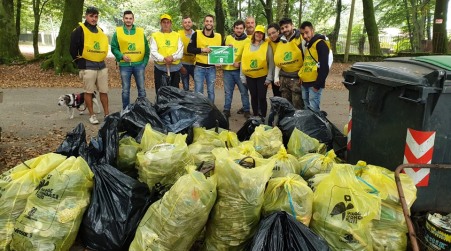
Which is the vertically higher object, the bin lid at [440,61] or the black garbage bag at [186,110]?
the bin lid at [440,61]

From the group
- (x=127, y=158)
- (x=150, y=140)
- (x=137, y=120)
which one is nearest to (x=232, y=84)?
(x=137, y=120)

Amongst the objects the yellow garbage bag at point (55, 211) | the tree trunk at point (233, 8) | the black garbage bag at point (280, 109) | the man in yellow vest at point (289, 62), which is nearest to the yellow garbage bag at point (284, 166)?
the black garbage bag at point (280, 109)

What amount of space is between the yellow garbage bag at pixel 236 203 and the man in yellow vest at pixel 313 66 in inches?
105

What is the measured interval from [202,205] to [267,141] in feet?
5.38

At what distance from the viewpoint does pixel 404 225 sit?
263 cm

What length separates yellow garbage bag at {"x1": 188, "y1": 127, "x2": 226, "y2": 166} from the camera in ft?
11.6

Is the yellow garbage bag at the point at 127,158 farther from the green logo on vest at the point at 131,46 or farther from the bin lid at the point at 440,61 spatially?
the green logo on vest at the point at 131,46

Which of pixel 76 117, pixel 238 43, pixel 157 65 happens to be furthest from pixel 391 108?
pixel 76 117

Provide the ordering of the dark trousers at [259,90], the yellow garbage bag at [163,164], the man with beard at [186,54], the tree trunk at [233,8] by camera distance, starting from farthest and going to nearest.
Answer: the tree trunk at [233,8] → the man with beard at [186,54] → the dark trousers at [259,90] → the yellow garbage bag at [163,164]

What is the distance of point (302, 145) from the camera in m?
3.98

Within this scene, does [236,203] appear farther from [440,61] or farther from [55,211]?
[440,61]

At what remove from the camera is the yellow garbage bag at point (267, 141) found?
394 cm

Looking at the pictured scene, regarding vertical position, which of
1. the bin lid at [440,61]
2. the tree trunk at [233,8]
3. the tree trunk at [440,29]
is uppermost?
the tree trunk at [233,8]

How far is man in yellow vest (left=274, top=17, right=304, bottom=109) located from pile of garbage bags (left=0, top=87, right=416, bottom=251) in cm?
257
